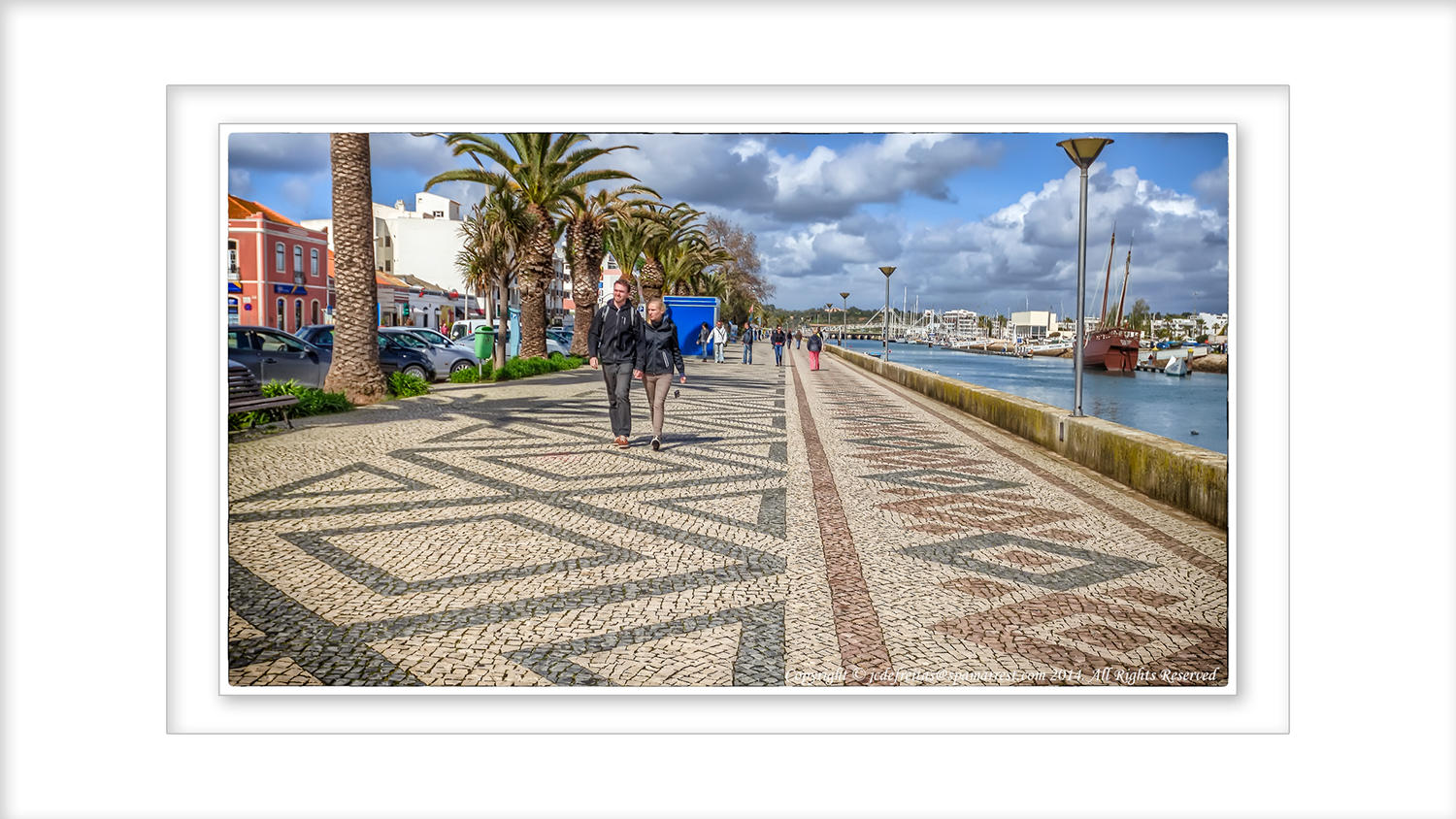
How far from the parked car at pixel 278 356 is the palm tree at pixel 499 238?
7040 mm

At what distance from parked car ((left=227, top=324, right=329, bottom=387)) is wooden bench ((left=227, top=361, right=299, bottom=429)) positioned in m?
3.07

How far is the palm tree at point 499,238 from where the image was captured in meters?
21.9

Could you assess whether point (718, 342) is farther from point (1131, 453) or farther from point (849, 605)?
point (849, 605)

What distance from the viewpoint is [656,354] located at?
370 inches

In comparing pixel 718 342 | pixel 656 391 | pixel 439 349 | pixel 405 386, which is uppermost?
pixel 718 342

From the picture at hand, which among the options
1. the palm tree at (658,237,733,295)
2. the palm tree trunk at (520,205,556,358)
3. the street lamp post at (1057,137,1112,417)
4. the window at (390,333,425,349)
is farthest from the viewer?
the palm tree at (658,237,733,295)

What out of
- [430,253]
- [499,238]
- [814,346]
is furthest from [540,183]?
[430,253]

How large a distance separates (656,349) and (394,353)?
10304 mm

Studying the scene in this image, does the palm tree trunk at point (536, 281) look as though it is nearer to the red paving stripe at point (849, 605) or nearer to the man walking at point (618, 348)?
the man walking at point (618, 348)

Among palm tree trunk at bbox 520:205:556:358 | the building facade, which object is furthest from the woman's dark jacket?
palm tree trunk at bbox 520:205:556:358

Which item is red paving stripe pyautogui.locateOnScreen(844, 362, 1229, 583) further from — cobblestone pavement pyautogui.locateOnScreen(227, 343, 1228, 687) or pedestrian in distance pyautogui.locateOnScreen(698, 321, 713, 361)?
pedestrian in distance pyautogui.locateOnScreen(698, 321, 713, 361)

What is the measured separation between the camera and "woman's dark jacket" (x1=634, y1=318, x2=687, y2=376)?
939 cm

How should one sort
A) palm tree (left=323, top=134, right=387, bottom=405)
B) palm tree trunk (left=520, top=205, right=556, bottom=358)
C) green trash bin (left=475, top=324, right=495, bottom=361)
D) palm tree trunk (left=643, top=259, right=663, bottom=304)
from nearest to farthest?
palm tree (left=323, top=134, right=387, bottom=405) < green trash bin (left=475, top=324, right=495, bottom=361) < palm tree trunk (left=520, top=205, right=556, bottom=358) < palm tree trunk (left=643, top=259, right=663, bottom=304)
